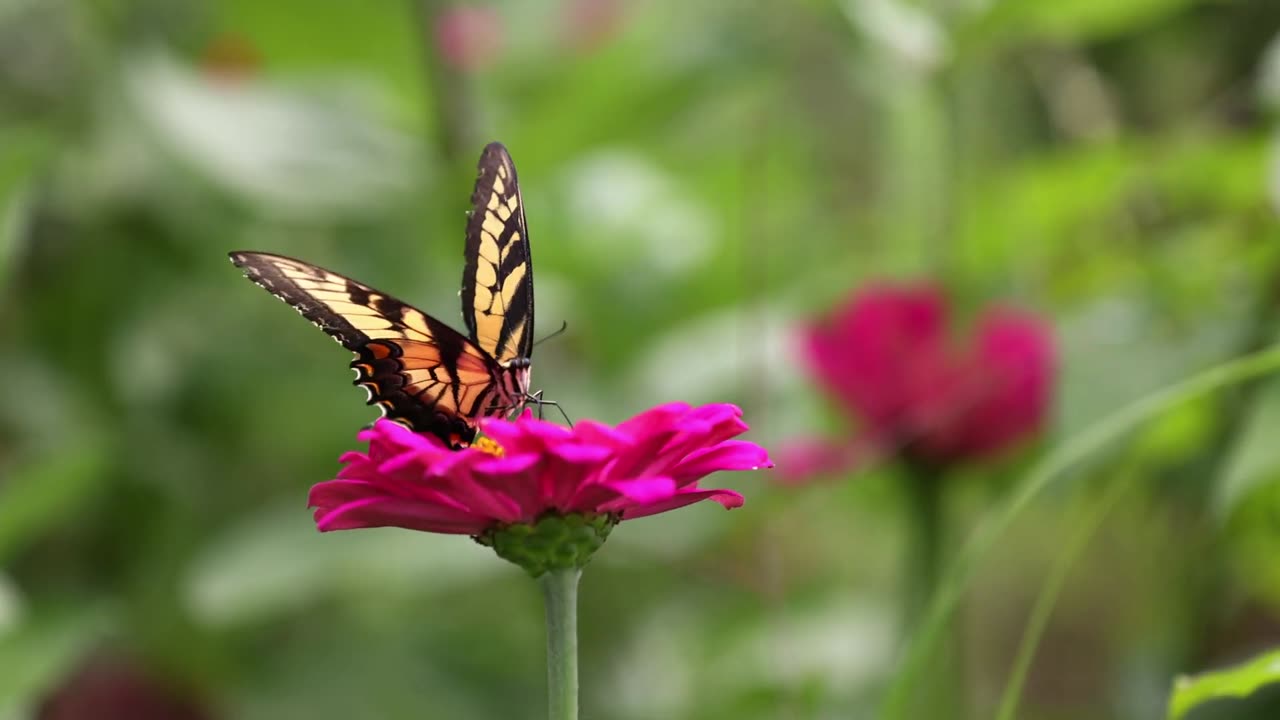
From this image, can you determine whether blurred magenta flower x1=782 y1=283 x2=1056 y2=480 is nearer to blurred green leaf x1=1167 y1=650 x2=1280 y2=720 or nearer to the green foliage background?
the green foliage background

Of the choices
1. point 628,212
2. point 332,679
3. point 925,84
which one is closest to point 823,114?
point 628,212

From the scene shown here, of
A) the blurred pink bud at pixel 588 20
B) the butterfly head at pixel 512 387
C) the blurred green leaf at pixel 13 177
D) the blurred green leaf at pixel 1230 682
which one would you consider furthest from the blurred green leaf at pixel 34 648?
the blurred pink bud at pixel 588 20

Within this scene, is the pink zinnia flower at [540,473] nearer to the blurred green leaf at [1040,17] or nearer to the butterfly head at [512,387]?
the butterfly head at [512,387]

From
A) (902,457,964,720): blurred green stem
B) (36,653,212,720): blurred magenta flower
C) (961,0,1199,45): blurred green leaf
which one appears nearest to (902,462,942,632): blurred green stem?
(902,457,964,720): blurred green stem

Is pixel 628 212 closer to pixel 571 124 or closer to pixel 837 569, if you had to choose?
pixel 571 124

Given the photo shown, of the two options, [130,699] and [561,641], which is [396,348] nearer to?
[561,641]

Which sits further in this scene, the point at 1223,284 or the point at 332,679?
the point at 332,679
